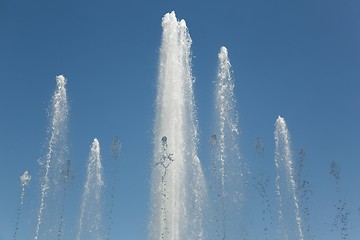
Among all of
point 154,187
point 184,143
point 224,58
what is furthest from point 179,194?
point 224,58

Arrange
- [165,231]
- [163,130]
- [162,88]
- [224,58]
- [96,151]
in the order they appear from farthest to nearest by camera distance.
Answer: [96,151] < [224,58] < [162,88] < [163,130] < [165,231]

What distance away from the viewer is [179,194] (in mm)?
47219

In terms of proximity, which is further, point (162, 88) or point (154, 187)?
point (162, 88)

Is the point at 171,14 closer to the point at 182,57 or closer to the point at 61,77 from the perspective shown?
the point at 182,57

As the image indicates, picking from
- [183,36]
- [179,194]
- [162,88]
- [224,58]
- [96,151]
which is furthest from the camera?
[96,151]

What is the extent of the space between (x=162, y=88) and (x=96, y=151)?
18.8 meters

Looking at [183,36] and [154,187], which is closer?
[154,187]

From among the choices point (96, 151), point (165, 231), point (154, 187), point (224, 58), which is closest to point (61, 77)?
point (96, 151)

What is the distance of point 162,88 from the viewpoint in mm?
53781

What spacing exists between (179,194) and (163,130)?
696 centimetres

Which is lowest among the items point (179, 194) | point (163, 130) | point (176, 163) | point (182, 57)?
point (179, 194)

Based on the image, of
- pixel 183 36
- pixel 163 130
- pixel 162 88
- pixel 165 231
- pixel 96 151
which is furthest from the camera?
pixel 96 151

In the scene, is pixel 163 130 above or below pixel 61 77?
below

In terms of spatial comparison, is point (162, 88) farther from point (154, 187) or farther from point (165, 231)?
point (165, 231)
